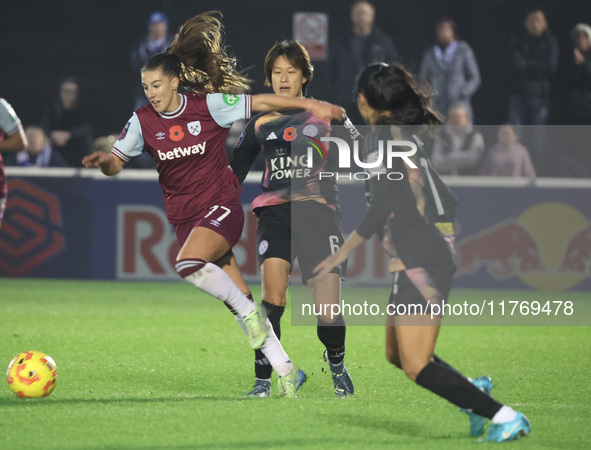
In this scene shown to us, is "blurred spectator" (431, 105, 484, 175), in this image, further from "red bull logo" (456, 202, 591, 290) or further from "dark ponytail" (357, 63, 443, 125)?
"dark ponytail" (357, 63, 443, 125)

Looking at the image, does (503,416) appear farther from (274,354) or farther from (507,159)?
(507,159)

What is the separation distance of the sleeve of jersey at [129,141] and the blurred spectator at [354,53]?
6609 mm

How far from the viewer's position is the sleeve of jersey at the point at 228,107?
581cm

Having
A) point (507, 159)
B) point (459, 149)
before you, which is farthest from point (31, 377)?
point (507, 159)

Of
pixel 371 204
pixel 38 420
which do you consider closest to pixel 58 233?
pixel 38 420

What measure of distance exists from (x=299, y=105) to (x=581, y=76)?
8.13 metres

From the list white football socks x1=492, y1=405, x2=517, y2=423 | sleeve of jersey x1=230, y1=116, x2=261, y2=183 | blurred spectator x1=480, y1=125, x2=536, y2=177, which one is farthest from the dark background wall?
white football socks x1=492, y1=405, x2=517, y2=423

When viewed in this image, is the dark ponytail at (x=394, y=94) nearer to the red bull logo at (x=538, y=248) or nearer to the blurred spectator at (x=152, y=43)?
the red bull logo at (x=538, y=248)

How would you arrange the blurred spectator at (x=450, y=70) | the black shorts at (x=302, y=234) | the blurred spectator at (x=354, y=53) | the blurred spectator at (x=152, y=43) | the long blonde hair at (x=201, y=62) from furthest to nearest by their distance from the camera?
the blurred spectator at (x=152, y=43) → the blurred spectator at (x=450, y=70) → the blurred spectator at (x=354, y=53) → the long blonde hair at (x=201, y=62) → the black shorts at (x=302, y=234)

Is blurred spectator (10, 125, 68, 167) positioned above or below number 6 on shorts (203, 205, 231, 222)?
above

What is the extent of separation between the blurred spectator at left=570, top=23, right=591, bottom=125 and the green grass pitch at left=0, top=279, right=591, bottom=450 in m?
4.46

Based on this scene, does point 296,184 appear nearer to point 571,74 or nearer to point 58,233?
point 58,233

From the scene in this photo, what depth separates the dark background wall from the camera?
14125mm

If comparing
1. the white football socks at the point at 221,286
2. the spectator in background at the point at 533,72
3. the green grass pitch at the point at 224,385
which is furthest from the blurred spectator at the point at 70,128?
the white football socks at the point at 221,286
